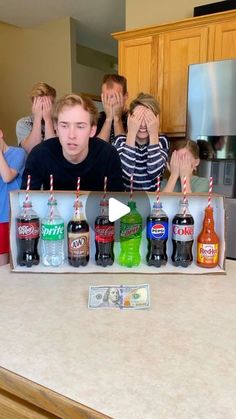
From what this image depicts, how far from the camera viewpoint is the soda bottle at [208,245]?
Result: 1.11m

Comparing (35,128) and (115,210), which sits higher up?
(35,128)

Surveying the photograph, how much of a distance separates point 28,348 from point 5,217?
3.44 ft

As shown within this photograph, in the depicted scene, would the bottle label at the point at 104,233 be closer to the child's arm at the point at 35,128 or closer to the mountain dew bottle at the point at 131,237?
the mountain dew bottle at the point at 131,237

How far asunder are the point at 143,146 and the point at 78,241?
61 centimetres

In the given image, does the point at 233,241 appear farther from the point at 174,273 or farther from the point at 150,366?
the point at 150,366

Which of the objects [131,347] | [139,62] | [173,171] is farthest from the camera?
[139,62]

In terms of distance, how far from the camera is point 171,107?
2939 mm

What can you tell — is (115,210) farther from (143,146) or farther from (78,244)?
(143,146)

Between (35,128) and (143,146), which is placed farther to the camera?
(35,128)

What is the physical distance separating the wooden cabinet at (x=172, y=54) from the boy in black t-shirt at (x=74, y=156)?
69.4 inches

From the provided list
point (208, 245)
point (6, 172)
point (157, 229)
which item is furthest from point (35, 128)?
point (208, 245)

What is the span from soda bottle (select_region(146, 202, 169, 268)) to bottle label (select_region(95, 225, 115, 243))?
0.12 m

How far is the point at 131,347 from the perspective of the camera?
676 millimetres

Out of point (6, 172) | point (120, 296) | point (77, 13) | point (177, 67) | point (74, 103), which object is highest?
point (77, 13)
